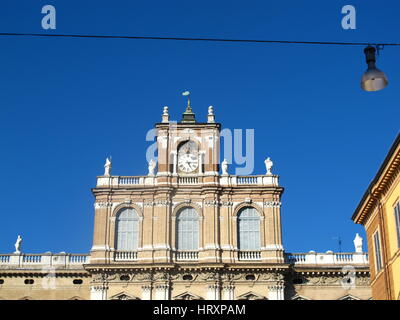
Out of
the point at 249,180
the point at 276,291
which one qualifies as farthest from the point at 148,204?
the point at 276,291

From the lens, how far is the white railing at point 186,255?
146ft

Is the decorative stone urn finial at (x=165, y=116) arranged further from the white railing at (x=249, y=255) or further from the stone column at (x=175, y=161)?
the white railing at (x=249, y=255)

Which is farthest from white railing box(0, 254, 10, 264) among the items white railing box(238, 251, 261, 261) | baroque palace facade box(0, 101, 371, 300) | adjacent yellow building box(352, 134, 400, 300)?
adjacent yellow building box(352, 134, 400, 300)

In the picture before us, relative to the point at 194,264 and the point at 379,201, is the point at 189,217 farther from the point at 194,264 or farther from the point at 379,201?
the point at 379,201

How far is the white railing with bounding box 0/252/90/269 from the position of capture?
4600 cm

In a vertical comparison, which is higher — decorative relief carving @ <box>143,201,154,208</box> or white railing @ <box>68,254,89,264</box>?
decorative relief carving @ <box>143,201,154,208</box>

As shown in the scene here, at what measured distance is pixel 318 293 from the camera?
44.3 metres

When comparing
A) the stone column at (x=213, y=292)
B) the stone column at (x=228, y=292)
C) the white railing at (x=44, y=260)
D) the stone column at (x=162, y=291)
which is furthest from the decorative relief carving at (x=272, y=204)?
the white railing at (x=44, y=260)

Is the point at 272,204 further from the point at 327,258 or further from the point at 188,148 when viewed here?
the point at 188,148

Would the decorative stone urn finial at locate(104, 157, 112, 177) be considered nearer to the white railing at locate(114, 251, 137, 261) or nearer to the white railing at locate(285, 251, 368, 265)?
the white railing at locate(114, 251, 137, 261)

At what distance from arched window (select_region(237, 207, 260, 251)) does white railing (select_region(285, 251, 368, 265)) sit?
2622 millimetres

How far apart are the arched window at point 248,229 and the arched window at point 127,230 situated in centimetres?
718
